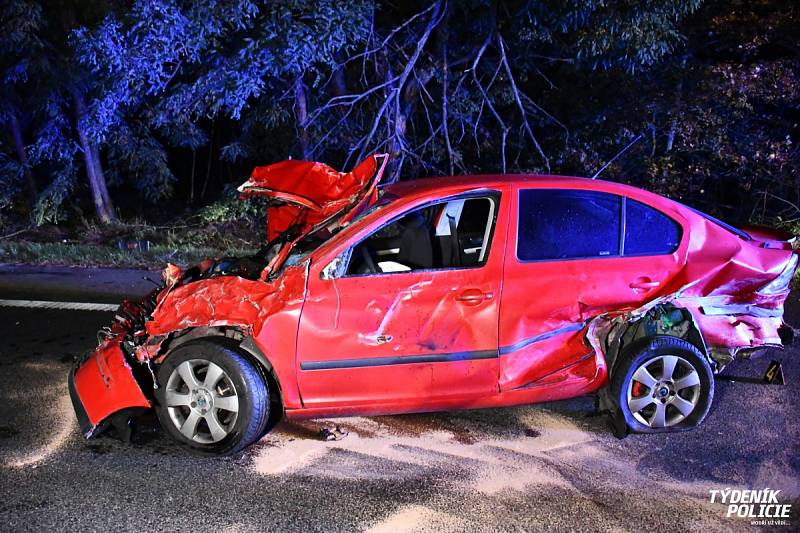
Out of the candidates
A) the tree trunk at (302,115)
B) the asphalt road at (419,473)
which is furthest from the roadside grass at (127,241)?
the asphalt road at (419,473)

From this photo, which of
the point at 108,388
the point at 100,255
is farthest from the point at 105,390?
the point at 100,255

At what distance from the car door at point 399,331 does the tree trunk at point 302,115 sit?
830 cm

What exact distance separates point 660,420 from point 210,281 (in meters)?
2.73

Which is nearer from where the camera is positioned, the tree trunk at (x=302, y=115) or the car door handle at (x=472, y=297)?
the car door handle at (x=472, y=297)

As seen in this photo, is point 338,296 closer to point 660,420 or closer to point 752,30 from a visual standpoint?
point 660,420

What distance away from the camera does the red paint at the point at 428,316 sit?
417 cm

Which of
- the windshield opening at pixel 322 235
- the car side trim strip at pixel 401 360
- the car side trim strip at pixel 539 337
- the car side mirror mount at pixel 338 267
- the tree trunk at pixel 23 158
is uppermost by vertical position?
the tree trunk at pixel 23 158

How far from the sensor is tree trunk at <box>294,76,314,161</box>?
1223 centimetres

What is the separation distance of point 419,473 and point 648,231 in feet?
6.49

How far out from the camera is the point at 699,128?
10375mm

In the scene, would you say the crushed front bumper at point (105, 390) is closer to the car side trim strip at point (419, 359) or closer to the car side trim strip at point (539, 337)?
the car side trim strip at point (419, 359)

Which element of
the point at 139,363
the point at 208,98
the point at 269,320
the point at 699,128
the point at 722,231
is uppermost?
the point at 208,98

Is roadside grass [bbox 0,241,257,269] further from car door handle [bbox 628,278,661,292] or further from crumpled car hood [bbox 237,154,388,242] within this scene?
car door handle [bbox 628,278,661,292]

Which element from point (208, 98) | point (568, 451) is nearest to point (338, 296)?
point (568, 451)
